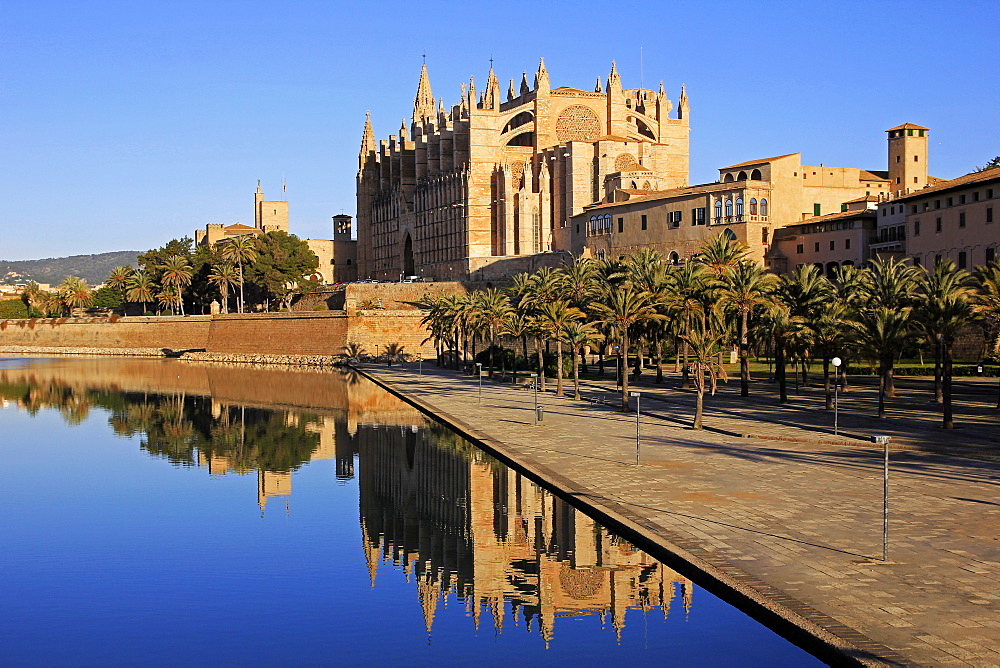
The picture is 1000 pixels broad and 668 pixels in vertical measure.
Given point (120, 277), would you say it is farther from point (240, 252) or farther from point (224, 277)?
point (240, 252)

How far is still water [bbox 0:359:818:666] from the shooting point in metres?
12.2

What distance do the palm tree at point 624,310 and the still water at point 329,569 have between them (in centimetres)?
707

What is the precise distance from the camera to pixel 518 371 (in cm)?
5653

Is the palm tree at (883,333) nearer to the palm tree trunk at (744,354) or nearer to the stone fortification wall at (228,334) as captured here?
the palm tree trunk at (744,354)

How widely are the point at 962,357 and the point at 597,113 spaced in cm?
4394

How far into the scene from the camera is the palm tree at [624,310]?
1339 inches

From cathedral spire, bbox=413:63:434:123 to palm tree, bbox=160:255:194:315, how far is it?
108ft

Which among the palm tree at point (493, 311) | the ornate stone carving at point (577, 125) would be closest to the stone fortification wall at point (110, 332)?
the ornate stone carving at point (577, 125)

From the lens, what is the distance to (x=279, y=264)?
88.6 metres

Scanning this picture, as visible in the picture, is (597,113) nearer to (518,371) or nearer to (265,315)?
(265,315)

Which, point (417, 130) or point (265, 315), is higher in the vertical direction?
point (417, 130)

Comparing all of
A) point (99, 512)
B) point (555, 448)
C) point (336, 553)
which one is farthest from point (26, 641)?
point (555, 448)

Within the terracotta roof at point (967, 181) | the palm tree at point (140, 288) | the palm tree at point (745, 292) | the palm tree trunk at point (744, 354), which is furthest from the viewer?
the palm tree at point (140, 288)

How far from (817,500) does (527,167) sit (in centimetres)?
6578
